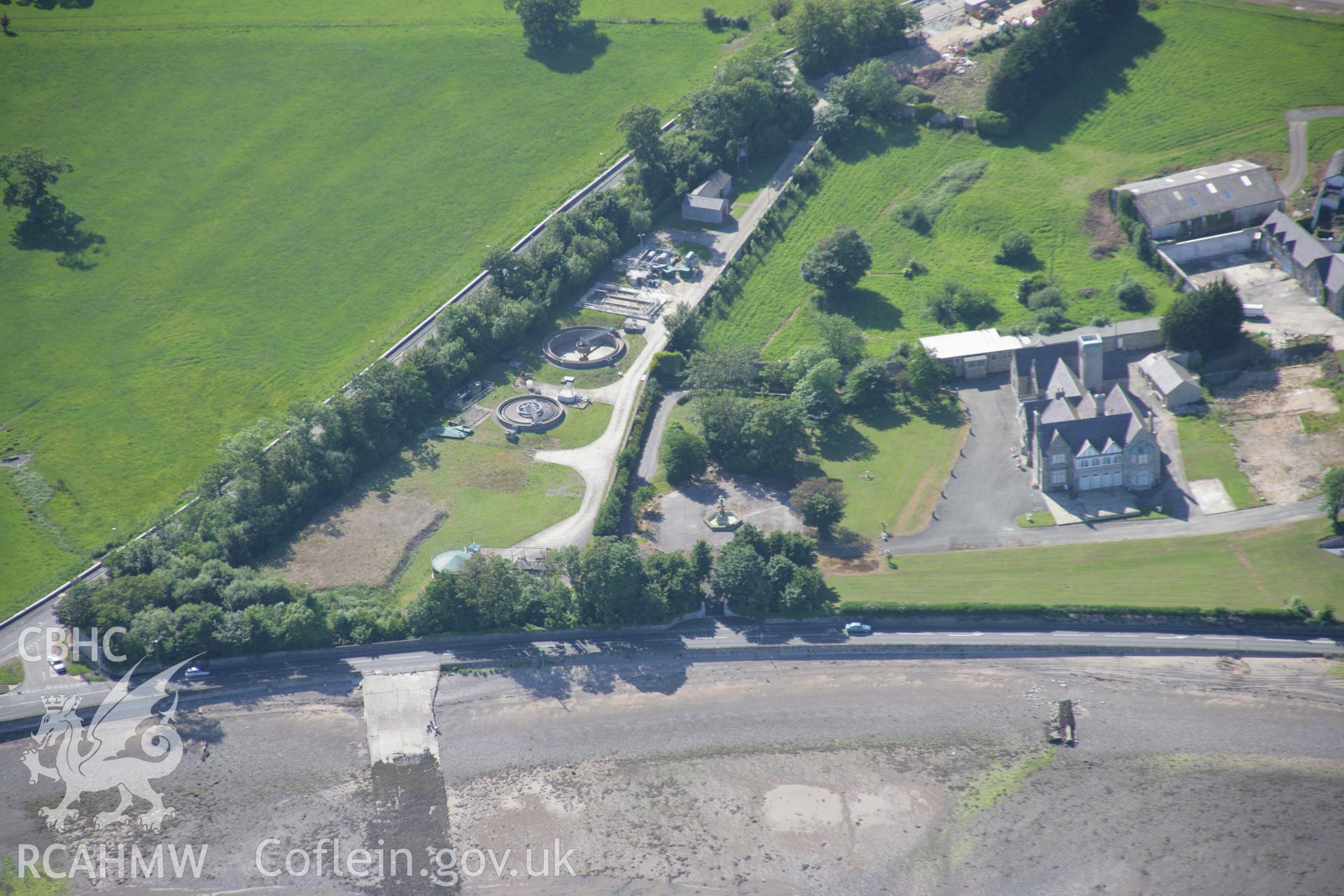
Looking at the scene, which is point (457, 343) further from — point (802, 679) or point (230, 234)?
point (802, 679)

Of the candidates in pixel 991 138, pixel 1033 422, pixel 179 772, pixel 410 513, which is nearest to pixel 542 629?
pixel 410 513

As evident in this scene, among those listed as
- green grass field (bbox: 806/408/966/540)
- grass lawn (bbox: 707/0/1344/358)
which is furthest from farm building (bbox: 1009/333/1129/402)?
grass lawn (bbox: 707/0/1344/358)

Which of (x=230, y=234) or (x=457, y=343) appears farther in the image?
(x=230, y=234)

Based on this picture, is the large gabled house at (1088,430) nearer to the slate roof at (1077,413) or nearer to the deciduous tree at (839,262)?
the slate roof at (1077,413)

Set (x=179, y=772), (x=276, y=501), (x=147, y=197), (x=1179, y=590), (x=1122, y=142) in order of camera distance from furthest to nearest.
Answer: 1. (x=147, y=197)
2. (x=1122, y=142)
3. (x=276, y=501)
4. (x=1179, y=590)
5. (x=179, y=772)

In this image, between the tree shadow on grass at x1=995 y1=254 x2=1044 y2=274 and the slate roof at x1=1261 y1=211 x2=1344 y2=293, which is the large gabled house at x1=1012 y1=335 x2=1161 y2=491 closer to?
the tree shadow on grass at x1=995 y1=254 x2=1044 y2=274

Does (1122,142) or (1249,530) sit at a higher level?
(1122,142)

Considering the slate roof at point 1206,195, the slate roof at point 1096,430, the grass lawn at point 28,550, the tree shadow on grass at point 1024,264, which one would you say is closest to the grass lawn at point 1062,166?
the tree shadow on grass at point 1024,264
